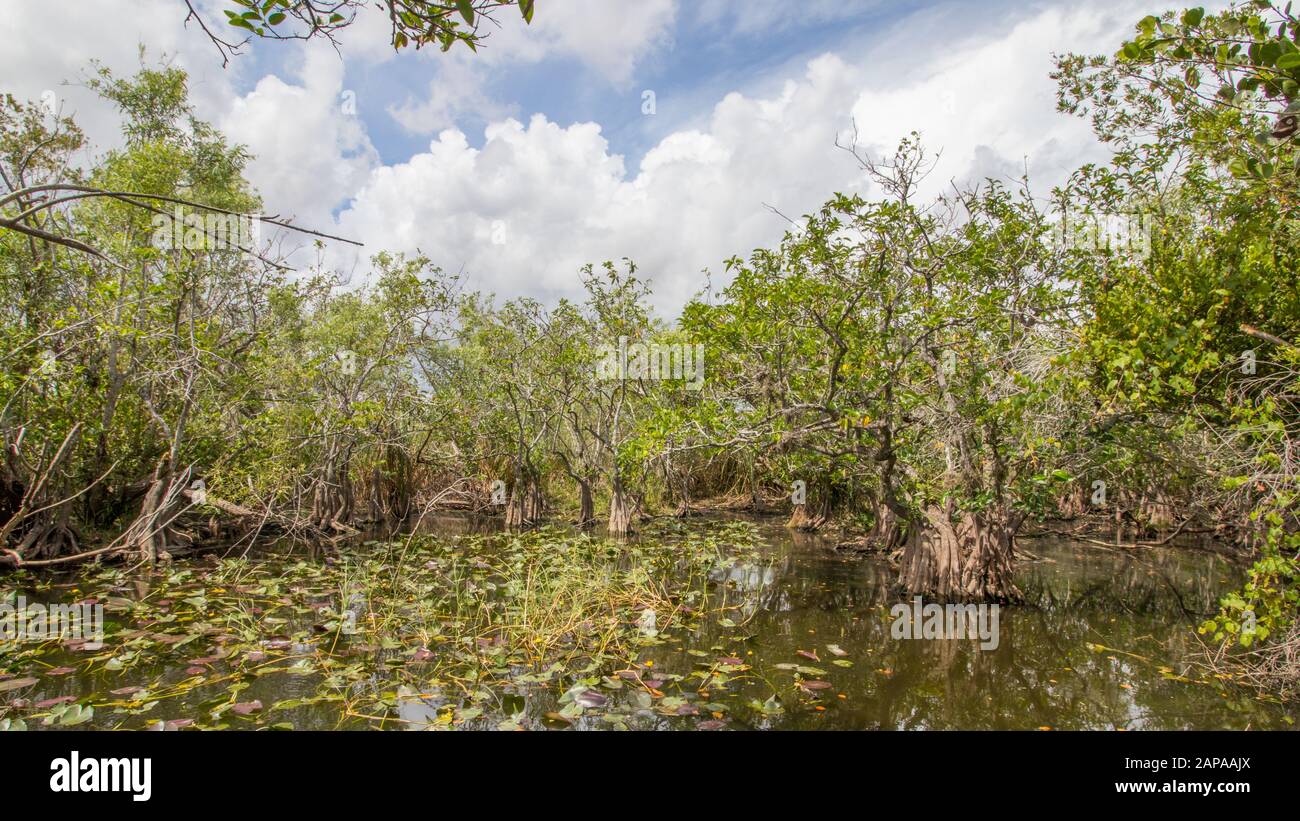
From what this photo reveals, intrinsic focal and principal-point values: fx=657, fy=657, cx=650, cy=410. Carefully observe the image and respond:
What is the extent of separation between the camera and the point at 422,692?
13.6ft

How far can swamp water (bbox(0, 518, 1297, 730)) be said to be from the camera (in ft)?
13.0

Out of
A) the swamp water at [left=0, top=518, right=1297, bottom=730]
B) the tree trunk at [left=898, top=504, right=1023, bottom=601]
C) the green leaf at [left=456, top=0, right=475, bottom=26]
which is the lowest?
the swamp water at [left=0, top=518, right=1297, bottom=730]

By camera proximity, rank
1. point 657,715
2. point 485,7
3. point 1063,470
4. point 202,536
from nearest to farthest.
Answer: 1. point 485,7
2. point 657,715
3. point 1063,470
4. point 202,536

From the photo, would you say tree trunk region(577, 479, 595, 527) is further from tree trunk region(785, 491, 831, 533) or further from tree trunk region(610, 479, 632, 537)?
tree trunk region(785, 491, 831, 533)

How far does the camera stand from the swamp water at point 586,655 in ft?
13.0

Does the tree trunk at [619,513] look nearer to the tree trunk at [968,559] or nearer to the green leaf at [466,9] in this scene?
the tree trunk at [968,559]

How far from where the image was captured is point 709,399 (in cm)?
776

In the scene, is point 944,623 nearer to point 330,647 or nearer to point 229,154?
point 330,647

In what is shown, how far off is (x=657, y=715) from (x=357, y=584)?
4211 mm

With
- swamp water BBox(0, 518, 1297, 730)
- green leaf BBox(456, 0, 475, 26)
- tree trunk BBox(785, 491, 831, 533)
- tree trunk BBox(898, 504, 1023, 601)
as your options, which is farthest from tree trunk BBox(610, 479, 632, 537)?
green leaf BBox(456, 0, 475, 26)

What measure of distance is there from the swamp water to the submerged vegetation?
6cm

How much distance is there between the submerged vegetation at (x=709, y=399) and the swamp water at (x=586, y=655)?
6cm

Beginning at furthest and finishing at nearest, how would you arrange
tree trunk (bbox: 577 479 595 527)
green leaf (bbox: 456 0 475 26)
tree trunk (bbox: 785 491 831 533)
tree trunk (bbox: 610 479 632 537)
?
tree trunk (bbox: 577 479 595 527), tree trunk (bbox: 785 491 831 533), tree trunk (bbox: 610 479 632 537), green leaf (bbox: 456 0 475 26)
